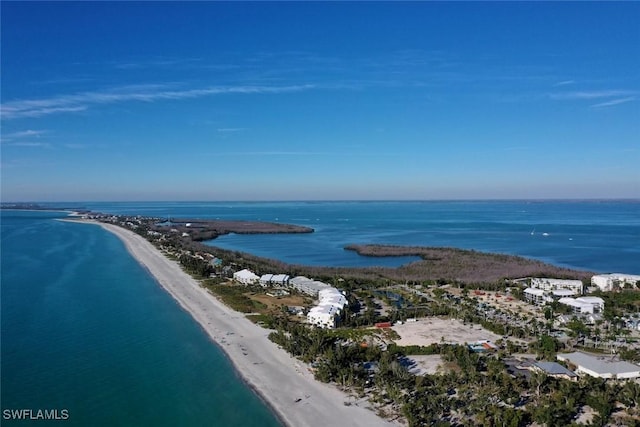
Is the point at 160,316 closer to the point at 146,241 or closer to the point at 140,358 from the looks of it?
the point at 140,358

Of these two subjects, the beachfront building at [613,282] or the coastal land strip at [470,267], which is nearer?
the beachfront building at [613,282]

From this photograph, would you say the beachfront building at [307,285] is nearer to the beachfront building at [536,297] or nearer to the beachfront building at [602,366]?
the beachfront building at [536,297]

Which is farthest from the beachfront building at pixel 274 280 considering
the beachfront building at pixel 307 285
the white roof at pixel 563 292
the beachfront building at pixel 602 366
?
the beachfront building at pixel 602 366

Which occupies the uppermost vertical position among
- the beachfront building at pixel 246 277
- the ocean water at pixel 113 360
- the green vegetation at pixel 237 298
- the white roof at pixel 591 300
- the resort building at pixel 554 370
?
the beachfront building at pixel 246 277

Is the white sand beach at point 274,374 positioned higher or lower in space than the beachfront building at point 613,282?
lower

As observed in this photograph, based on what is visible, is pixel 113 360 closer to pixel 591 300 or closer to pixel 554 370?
pixel 554 370
